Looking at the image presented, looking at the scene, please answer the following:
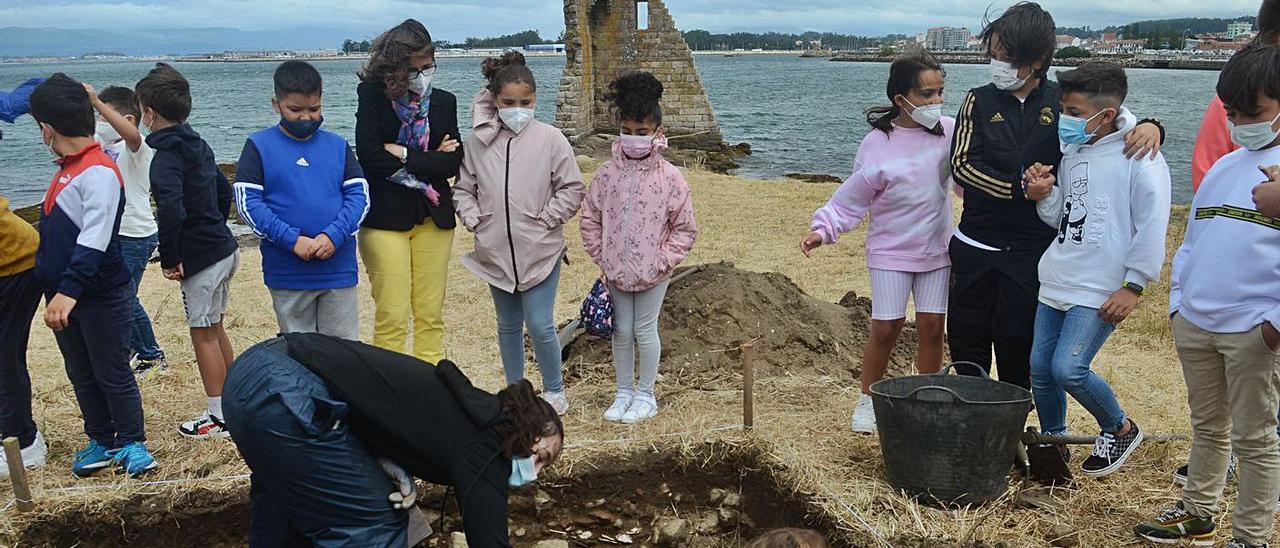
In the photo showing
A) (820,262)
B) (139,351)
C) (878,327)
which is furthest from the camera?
(820,262)

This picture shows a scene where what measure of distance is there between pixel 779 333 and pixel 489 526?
391 cm

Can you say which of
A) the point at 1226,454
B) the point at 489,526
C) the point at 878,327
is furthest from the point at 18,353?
the point at 1226,454

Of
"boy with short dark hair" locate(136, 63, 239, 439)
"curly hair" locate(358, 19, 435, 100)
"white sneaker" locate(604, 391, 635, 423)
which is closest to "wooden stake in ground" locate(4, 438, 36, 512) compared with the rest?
"boy with short dark hair" locate(136, 63, 239, 439)

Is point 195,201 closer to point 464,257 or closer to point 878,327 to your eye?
point 464,257

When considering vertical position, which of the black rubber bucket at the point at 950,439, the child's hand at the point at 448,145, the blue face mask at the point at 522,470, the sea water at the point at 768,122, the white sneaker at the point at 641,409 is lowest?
the sea water at the point at 768,122

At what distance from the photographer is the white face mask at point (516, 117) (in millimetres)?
4562

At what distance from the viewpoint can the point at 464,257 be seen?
485cm

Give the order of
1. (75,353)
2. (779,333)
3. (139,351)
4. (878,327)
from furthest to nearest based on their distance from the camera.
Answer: (779,333), (139,351), (878,327), (75,353)

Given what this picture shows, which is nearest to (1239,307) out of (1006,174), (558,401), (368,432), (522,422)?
(1006,174)

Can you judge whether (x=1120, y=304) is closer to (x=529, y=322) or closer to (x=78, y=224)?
(x=529, y=322)

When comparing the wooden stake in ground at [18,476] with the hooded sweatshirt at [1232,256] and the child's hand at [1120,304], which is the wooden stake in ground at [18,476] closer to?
the child's hand at [1120,304]

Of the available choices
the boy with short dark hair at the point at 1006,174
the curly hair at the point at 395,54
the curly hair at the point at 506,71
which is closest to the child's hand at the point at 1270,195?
the boy with short dark hair at the point at 1006,174

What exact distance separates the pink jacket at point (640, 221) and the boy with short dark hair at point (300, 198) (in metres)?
1.10

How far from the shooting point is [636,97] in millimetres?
4480
